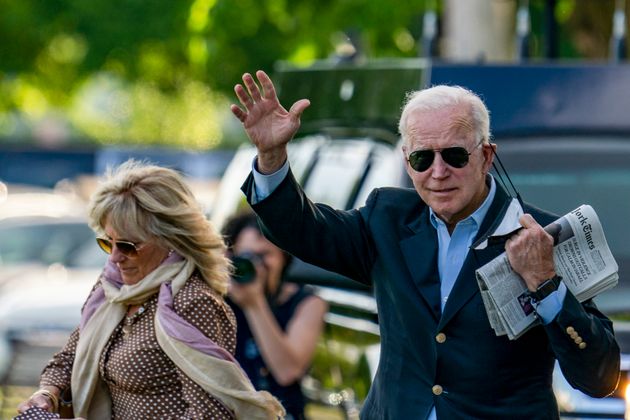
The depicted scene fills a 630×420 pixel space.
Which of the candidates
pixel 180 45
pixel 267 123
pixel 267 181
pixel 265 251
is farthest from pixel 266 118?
pixel 180 45

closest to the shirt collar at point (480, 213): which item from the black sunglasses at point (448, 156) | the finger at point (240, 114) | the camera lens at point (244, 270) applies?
the black sunglasses at point (448, 156)

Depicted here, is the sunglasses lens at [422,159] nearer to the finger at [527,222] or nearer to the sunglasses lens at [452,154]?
the sunglasses lens at [452,154]

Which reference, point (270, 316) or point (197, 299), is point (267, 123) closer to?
point (197, 299)

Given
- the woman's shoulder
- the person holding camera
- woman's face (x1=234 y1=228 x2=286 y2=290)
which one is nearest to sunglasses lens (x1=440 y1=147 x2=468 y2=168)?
the woman's shoulder

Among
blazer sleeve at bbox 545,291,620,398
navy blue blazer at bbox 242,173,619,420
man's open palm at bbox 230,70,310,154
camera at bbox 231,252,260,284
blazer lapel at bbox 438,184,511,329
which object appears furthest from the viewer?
camera at bbox 231,252,260,284

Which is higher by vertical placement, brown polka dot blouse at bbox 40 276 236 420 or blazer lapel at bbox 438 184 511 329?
blazer lapel at bbox 438 184 511 329

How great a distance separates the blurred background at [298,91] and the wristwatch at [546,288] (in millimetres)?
1398

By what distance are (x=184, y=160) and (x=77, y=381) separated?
2310 centimetres

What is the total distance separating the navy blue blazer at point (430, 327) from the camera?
4.26 m

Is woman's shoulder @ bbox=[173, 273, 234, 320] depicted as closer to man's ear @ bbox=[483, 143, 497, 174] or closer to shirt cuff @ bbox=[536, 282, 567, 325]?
man's ear @ bbox=[483, 143, 497, 174]

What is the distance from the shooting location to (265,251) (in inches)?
261

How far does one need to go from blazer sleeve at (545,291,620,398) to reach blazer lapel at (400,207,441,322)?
356 millimetres

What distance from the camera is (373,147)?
280 inches

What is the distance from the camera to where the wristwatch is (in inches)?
165
